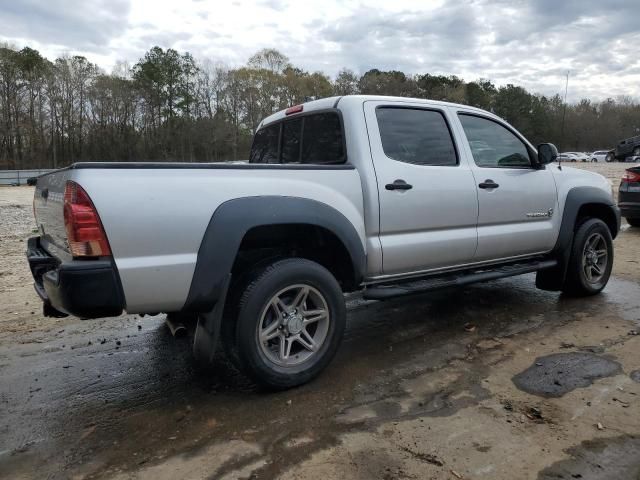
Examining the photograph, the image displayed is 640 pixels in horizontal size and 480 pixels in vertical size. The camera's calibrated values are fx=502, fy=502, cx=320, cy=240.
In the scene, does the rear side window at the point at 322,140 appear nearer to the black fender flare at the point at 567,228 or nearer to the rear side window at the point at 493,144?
the rear side window at the point at 493,144

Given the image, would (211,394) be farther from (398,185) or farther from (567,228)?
(567,228)

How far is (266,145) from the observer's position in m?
4.88

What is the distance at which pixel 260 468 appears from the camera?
8.17 ft

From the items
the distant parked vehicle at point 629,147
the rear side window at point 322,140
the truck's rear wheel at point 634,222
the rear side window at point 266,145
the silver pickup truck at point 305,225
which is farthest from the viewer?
the distant parked vehicle at point 629,147

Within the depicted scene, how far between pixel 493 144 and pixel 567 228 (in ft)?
4.07

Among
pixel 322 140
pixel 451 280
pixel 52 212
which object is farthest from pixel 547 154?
pixel 52 212

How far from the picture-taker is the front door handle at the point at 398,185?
369 centimetres

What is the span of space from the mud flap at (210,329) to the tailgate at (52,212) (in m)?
0.87

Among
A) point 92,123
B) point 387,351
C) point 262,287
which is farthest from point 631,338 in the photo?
point 92,123

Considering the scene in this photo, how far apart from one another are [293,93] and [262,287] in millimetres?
57626

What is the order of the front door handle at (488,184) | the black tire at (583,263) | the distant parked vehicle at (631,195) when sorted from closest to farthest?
1. the front door handle at (488,184)
2. the black tire at (583,263)
3. the distant parked vehicle at (631,195)

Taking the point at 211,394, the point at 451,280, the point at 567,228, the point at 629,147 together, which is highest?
the point at 629,147

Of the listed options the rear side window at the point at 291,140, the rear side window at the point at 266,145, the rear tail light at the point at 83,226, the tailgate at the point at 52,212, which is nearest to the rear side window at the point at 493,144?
the rear side window at the point at 291,140

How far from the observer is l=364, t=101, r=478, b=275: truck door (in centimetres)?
374
